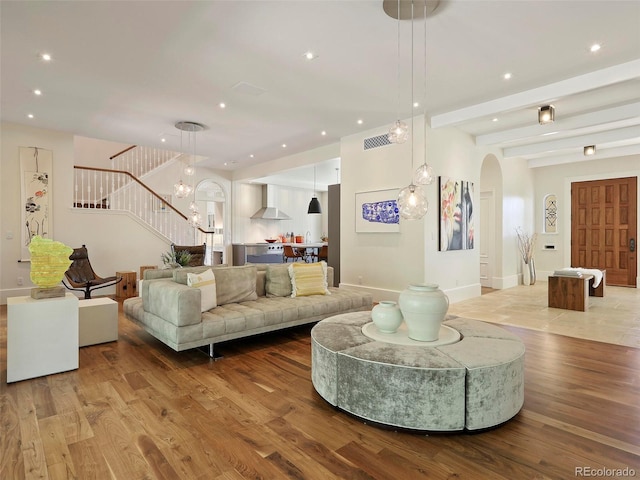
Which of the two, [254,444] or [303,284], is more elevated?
[303,284]

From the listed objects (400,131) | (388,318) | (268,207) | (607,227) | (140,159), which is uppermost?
(140,159)

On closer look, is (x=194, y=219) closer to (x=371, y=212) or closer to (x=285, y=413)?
(x=371, y=212)

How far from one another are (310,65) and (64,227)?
18.7ft

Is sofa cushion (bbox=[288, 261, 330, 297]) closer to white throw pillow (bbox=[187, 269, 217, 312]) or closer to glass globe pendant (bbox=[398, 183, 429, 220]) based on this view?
white throw pillow (bbox=[187, 269, 217, 312])

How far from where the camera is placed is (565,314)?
17.3 ft

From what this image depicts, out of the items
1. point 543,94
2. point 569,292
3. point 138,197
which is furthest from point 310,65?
point 138,197

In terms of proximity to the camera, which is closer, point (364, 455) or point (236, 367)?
point (364, 455)

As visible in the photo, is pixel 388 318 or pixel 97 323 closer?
pixel 388 318

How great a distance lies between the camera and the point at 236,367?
127 inches

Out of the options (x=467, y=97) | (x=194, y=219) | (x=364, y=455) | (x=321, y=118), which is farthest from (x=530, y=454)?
(x=194, y=219)

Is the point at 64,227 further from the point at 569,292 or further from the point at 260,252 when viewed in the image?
the point at 569,292

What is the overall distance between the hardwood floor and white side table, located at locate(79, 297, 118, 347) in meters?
0.74

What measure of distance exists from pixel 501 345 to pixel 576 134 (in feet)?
20.1

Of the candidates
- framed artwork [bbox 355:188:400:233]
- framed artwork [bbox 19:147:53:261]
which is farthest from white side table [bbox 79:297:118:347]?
framed artwork [bbox 355:188:400:233]
